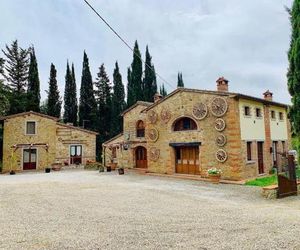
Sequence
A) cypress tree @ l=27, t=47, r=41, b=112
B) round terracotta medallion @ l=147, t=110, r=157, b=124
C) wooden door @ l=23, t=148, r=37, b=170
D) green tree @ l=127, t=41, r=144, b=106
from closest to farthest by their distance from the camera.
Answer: round terracotta medallion @ l=147, t=110, r=157, b=124
wooden door @ l=23, t=148, r=37, b=170
cypress tree @ l=27, t=47, r=41, b=112
green tree @ l=127, t=41, r=144, b=106

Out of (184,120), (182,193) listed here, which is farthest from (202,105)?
(182,193)

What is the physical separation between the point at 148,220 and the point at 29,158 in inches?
968

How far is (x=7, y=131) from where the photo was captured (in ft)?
93.6

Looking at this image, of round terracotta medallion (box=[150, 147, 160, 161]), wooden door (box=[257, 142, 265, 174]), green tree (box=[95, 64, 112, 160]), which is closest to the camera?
wooden door (box=[257, 142, 265, 174])

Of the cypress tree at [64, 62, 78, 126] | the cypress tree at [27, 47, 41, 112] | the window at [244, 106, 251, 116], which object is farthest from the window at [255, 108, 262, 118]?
the cypress tree at [27, 47, 41, 112]

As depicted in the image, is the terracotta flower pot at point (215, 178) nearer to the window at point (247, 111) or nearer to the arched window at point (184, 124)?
the arched window at point (184, 124)

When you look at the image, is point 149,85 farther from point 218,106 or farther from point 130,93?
point 218,106

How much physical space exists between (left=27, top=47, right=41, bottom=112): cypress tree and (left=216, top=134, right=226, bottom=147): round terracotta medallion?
28.2 meters

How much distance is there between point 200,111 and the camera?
18.5 metres

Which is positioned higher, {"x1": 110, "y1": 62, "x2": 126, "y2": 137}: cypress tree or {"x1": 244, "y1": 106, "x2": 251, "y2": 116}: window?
{"x1": 110, "y1": 62, "x2": 126, "y2": 137}: cypress tree

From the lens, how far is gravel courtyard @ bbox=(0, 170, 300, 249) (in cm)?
602

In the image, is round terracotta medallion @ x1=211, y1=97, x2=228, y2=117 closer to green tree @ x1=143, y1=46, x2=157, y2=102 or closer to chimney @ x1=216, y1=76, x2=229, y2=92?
chimney @ x1=216, y1=76, x2=229, y2=92

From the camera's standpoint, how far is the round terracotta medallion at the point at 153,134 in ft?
69.9

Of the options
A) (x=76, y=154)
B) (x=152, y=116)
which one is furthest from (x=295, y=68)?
(x=76, y=154)
